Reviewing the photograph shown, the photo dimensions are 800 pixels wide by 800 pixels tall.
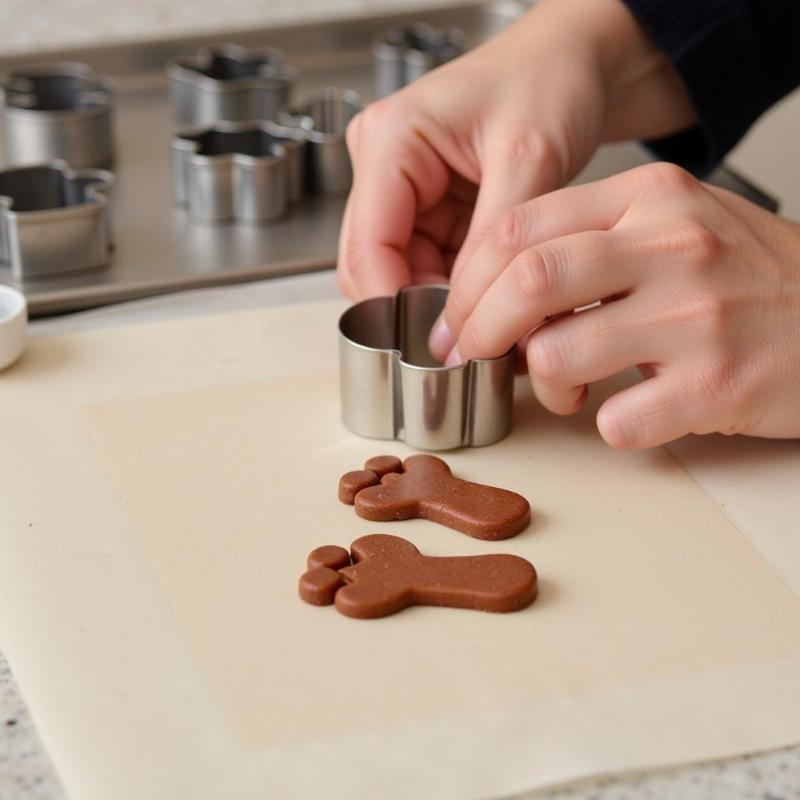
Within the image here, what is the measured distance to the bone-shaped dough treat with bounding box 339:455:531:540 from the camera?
2.29 ft

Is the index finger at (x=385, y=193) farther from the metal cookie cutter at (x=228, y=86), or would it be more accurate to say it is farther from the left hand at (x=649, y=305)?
the metal cookie cutter at (x=228, y=86)

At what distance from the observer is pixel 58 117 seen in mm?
1173

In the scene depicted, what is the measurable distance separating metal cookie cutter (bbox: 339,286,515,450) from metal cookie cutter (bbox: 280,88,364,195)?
1.19 feet

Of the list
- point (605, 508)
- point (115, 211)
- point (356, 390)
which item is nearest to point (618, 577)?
point (605, 508)

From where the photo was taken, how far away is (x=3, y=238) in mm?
1008

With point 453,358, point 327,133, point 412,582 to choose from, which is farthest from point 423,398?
point 327,133

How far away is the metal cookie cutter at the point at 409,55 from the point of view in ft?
4.29

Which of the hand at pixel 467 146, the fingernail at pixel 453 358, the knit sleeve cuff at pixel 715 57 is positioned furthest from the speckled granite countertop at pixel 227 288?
the knit sleeve cuff at pixel 715 57

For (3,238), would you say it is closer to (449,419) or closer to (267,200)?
(267,200)

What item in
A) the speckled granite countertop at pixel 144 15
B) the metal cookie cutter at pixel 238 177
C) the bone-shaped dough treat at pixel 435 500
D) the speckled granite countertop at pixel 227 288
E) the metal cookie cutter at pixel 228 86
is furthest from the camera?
the speckled granite countertop at pixel 144 15

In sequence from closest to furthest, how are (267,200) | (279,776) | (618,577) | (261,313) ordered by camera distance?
(279,776) → (618,577) → (261,313) → (267,200)

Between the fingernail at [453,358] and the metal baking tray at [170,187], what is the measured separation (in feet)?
0.82

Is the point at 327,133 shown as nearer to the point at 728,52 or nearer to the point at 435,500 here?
the point at 728,52

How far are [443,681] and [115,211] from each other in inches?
26.0
